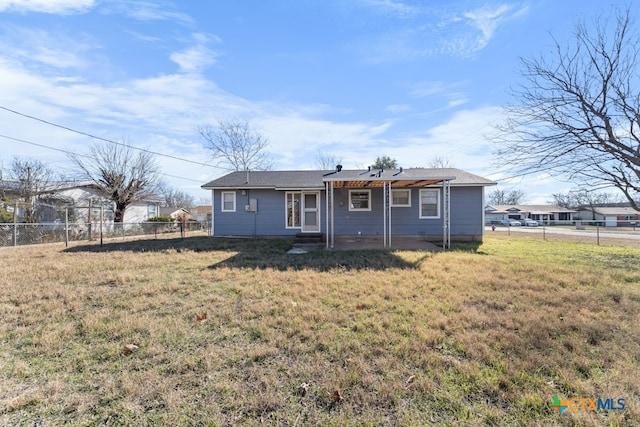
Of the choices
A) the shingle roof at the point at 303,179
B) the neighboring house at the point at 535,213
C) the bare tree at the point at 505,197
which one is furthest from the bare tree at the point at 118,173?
the bare tree at the point at 505,197

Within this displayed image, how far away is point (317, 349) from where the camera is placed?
3018 mm

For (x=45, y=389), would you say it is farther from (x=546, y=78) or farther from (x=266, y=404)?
(x=546, y=78)

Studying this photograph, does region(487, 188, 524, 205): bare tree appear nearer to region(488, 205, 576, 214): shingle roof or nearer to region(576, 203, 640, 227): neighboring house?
region(488, 205, 576, 214): shingle roof

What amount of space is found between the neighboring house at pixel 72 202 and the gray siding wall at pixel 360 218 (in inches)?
367

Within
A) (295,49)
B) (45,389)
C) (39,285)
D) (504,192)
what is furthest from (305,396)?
(504,192)

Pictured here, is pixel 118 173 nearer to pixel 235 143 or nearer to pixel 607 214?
pixel 235 143

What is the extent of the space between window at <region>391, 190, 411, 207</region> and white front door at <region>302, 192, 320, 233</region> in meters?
3.48

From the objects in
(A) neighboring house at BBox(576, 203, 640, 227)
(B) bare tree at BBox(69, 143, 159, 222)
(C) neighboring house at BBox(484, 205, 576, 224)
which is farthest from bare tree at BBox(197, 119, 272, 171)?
(A) neighboring house at BBox(576, 203, 640, 227)

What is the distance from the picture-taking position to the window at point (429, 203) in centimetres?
1303

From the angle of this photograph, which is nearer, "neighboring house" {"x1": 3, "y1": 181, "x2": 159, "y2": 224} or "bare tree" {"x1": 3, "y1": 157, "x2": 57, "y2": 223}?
"bare tree" {"x1": 3, "y1": 157, "x2": 57, "y2": 223}

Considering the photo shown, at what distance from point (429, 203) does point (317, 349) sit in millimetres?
11412

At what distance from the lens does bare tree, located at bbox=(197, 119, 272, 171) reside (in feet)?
85.5

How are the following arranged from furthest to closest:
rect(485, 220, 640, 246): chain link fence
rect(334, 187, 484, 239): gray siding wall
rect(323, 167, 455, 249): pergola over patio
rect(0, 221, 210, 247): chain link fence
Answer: rect(485, 220, 640, 246): chain link fence
rect(334, 187, 484, 239): gray siding wall
rect(0, 221, 210, 247): chain link fence
rect(323, 167, 455, 249): pergola over patio

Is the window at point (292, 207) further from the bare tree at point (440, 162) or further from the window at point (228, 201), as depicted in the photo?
the bare tree at point (440, 162)
